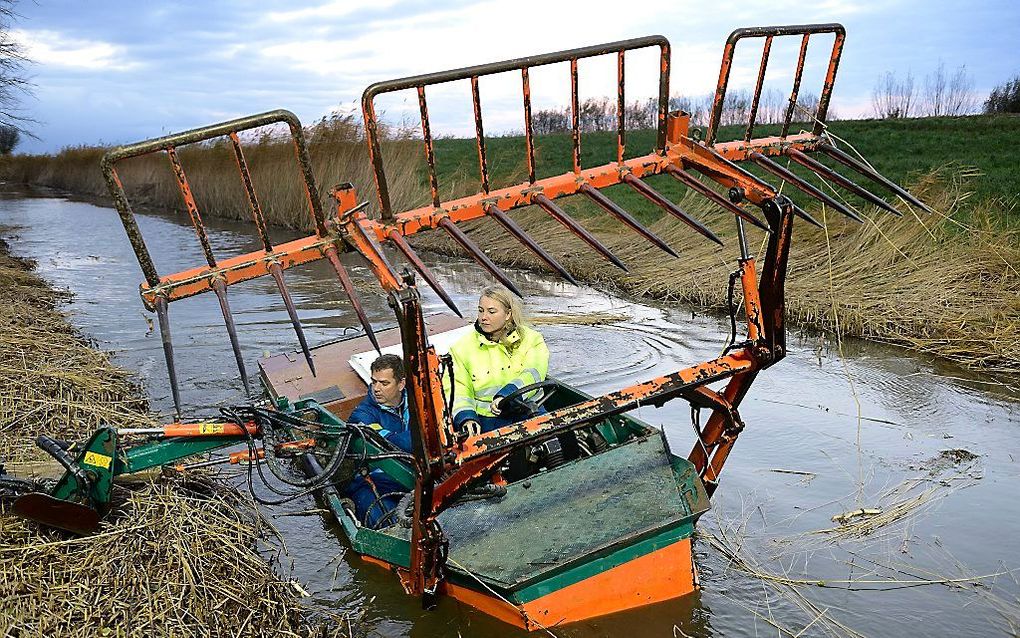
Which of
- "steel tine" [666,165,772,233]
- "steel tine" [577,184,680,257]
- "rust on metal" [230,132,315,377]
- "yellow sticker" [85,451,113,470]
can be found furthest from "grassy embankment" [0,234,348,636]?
"steel tine" [666,165,772,233]

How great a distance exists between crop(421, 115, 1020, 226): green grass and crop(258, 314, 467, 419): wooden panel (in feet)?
24.1

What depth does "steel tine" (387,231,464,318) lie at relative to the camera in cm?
378

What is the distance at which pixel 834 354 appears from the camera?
32.3 feet

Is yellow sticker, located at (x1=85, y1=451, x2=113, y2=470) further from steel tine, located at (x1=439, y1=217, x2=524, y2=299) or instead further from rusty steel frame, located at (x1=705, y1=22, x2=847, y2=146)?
rusty steel frame, located at (x1=705, y1=22, x2=847, y2=146)

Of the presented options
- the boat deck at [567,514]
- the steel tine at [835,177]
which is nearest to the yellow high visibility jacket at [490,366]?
the boat deck at [567,514]

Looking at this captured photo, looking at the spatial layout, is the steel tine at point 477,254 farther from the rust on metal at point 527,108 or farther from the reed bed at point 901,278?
the reed bed at point 901,278

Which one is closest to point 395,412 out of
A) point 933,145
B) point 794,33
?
point 794,33

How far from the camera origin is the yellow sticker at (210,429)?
4.47 meters

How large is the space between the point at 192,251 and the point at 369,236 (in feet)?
57.1

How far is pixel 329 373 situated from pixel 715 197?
4.09m

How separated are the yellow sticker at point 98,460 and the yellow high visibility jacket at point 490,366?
6.86ft

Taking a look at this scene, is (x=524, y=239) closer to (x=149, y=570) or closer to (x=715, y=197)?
(x=715, y=197)

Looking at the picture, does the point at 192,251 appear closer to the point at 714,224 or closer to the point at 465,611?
the point at 714,224

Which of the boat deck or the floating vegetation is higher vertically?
the boat deck
